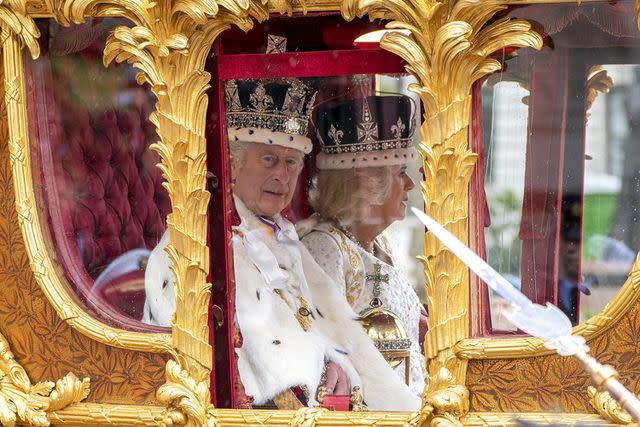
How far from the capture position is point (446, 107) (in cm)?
270

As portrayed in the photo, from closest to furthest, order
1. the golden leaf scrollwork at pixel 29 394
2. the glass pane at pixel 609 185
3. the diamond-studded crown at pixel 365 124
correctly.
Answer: the glass pane at pixel 609 185, the diamond-studded crown at pixel 365 124, the golden leaf scrollwork at pixel 29 394

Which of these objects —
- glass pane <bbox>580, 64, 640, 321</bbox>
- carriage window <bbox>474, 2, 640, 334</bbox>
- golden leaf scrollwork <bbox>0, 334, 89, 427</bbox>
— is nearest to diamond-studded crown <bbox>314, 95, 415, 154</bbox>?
carriage window <bbox>474, 2, 640, 334</bbox>

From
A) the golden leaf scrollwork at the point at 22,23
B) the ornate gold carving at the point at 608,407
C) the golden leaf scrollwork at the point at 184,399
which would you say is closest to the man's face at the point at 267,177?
the golden leaf scrollwork at the point at 184,399

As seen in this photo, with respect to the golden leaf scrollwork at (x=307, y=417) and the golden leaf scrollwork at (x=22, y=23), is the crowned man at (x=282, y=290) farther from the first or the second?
the golden leaf scrollwork at (x=22, y=23)

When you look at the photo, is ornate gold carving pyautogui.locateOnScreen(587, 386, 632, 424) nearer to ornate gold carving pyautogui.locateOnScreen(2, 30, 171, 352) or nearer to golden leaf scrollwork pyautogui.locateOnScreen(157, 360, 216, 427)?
golden leaf scrollwork pyautogui.locateOnScreen(157, 360, 216, 427)

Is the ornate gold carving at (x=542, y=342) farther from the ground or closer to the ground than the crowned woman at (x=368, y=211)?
closer to the ground

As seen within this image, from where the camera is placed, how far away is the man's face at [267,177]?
112 inches

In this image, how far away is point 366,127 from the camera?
2.78 meters

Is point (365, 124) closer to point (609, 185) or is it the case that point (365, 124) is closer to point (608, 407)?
point (609, 185)

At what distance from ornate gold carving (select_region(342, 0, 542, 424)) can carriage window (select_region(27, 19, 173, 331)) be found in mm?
621

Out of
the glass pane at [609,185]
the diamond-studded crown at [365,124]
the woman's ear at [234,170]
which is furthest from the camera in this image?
the woman's ear at [234,170]

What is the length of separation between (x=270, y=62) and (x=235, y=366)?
713 millimetres

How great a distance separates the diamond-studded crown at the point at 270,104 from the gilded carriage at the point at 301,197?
0.03 metres

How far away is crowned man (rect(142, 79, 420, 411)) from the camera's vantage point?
2830 mm
